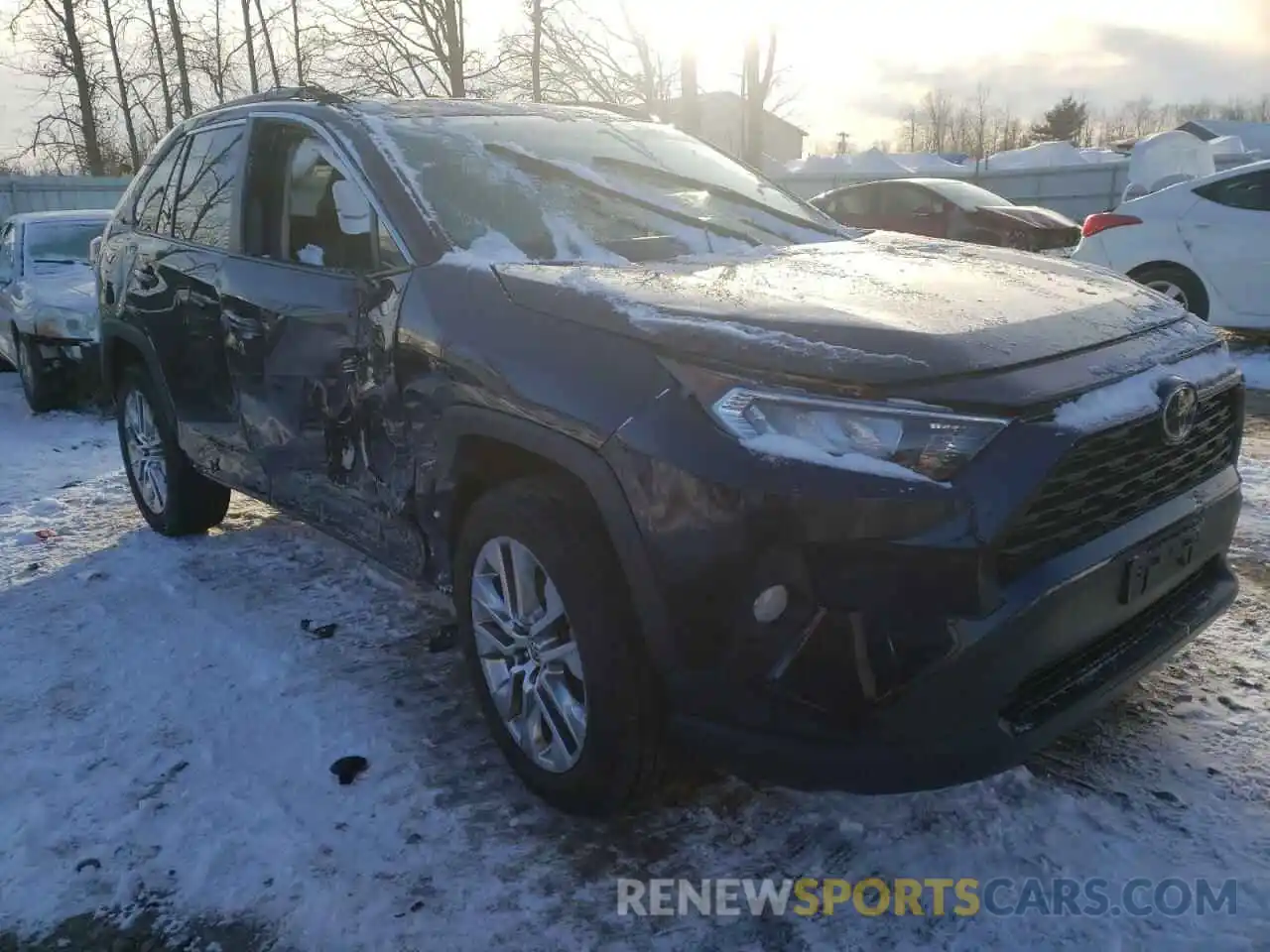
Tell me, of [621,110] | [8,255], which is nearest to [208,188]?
[621,110]

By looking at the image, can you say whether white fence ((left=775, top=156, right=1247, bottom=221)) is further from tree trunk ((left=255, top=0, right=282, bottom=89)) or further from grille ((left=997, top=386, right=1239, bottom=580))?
grille ((left=997, top=386, right=1239, bottom=580))

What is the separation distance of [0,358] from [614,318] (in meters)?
11.1

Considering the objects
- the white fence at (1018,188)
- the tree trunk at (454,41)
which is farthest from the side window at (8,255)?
the white fence at (1018,188)

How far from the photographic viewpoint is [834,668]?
2.02m

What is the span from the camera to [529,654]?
102 inches

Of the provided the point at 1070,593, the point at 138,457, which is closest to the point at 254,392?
the point at 138,457

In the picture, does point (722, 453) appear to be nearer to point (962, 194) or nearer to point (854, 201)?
point (962, 194)

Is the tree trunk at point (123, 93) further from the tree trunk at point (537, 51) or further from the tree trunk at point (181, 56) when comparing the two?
the tree trunk at point (537, 51)

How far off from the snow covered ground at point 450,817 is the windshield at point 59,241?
6604 millimetres

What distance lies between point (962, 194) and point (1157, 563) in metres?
12.7

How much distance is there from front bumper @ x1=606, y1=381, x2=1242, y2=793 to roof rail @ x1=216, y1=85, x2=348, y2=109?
214cm

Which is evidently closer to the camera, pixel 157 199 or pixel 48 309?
pixel 157 199

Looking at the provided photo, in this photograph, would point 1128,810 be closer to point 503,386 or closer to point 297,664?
point 503,386

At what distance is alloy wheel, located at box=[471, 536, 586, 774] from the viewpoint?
2473mm
